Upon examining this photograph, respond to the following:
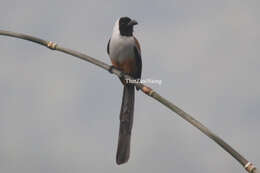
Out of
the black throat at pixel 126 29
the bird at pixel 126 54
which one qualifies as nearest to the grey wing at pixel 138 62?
the bird at pixel 126 54

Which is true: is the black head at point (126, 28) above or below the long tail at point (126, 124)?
above

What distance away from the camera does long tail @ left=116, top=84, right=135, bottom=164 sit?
9.55 ft

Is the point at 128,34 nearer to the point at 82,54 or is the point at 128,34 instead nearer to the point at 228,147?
the point at 82,54

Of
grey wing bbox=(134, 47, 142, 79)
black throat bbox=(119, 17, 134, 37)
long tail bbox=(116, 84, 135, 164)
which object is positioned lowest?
long tail bbox=(116, 84, 135, 164)

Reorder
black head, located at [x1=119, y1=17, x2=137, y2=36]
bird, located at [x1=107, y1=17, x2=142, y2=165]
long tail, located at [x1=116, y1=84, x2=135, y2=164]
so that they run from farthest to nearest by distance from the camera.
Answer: black head, located at [x1=119, y1=17, x2=137, y2=36], bird, located at [x1=107, y1=17, x2=142, y2=165], long tail, located at [x1=116, y1=84, x2=135, y2=164]

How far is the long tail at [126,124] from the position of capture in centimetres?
291

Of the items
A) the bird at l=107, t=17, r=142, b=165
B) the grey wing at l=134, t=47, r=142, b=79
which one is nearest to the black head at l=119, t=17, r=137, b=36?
the bird at l=107, t=17, r=142, b=165

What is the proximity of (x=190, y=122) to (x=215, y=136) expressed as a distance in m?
0.13

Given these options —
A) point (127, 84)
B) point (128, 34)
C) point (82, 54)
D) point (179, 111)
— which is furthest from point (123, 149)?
point (128, 34)

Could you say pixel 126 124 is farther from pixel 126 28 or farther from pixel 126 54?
pixel 126 28

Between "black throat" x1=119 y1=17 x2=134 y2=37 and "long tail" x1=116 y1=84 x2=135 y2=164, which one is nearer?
"long tail" x1=116 y1=84 x2=135 y2=164

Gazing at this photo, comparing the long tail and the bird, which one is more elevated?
the bird

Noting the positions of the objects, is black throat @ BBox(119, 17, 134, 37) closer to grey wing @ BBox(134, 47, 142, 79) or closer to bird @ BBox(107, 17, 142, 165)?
bird @ BBox(107, 17, 142, 165)

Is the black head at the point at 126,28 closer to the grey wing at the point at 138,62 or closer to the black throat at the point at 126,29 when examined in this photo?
the black throat at the point at 126,29
